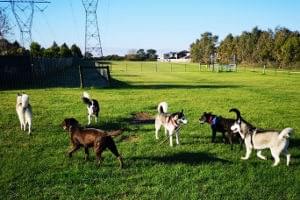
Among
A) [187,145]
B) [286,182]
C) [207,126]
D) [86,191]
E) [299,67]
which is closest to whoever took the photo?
[86,191]

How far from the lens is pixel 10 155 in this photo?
10242mm

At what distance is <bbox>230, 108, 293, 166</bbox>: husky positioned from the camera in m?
9.05

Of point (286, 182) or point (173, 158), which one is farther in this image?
point (173, 158)

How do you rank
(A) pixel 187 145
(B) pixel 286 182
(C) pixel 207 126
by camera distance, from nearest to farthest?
(B) pixel 286 182, (A) pixel 187 145, (C) pixel 207 126


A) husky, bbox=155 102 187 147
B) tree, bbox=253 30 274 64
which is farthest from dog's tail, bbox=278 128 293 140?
tree, bbox=253 30 274 64

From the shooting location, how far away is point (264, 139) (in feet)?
31.0

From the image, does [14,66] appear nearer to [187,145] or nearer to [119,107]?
[119,107]

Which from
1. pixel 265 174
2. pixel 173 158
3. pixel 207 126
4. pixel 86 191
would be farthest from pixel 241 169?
pixel 207 126

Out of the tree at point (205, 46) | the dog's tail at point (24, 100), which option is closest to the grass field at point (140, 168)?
the dog's tail at point (24, 100)

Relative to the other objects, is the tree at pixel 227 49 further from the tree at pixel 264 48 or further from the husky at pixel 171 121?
the husky at pixel 171 121

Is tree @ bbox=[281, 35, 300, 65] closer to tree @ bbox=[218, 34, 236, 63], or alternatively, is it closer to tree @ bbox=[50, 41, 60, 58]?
tree @ bbox=[218, 34, 236, 63]

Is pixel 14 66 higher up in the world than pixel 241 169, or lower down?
higher up

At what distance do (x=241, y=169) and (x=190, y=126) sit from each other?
4.59 m

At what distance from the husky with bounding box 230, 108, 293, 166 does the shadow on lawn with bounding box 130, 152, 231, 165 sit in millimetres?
793
